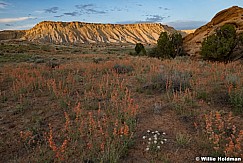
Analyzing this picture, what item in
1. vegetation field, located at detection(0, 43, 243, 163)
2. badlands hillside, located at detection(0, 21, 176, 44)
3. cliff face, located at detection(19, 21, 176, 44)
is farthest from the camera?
cliff face, located at detection(19, 21, 176, 44)

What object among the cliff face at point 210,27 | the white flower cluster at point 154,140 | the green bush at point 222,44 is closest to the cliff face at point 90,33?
the cliff face at point 210,27

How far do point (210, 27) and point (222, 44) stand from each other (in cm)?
631

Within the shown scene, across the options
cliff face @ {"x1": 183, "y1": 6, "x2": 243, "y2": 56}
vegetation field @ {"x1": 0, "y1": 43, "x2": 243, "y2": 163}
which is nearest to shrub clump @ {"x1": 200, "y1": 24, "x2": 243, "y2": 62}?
cliff face @ {"x1": 183, "y1": 6, "x2": 243, "y2": 56}

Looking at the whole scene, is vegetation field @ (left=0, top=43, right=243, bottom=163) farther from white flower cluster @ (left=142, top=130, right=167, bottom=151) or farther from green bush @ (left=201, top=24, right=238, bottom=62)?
green bush @ (left=201, top=24, right=238, bottom=62)

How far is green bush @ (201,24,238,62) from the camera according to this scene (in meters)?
12.9

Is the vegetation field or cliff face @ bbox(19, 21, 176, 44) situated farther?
cliff face @ bbox(19, 21, 176, 44)

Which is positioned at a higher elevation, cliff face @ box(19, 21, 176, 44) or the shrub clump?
cliff face @ box(19, 21, 176, 44)

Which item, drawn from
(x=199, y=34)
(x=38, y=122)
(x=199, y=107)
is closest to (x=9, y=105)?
(x=38, y=122)

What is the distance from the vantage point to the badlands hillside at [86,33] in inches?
4375

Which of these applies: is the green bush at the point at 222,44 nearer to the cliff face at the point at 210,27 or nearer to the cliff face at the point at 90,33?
the cliff face at the point at 210,27

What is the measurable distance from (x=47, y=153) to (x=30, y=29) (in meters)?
142

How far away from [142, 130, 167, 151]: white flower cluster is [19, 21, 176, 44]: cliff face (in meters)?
108

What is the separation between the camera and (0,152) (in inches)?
137

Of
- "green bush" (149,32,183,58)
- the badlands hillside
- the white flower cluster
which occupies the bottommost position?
the white flower cluster
